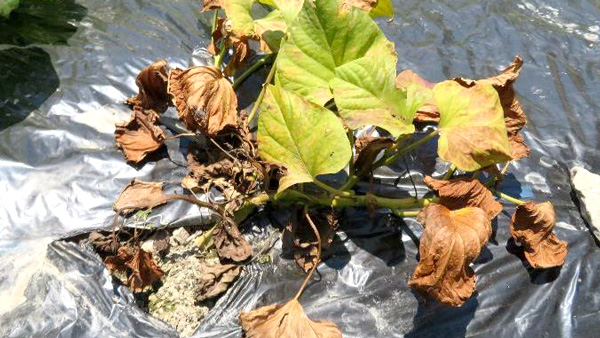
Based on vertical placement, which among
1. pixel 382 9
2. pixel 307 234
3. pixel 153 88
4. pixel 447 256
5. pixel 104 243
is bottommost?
pixel 104 243

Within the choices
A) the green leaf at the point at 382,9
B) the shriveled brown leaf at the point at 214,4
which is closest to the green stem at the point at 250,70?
the shriveled brown leaf at the point at 214,4

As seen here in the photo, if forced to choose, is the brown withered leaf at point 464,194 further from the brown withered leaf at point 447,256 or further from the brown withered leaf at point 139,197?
the brown withered leaf at point 139,197

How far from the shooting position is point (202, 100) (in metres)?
1.71

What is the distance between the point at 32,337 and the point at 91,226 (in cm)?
34

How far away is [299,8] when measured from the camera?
1.73 m

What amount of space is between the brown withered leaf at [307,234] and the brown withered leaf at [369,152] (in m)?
0.16

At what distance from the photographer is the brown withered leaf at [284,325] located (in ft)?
4.50

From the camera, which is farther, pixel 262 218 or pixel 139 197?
Answer: pixel 262 218

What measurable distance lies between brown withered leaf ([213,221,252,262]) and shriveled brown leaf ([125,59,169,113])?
55 centimetres

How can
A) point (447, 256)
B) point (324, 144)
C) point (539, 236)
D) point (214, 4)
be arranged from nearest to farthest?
point (447, 256) < point (324, 144) < point (539, 236) < point (214, 4)

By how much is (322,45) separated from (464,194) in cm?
57

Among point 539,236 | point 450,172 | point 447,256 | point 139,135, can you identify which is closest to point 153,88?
point 139,135

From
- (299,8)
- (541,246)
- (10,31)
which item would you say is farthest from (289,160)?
(10,31)

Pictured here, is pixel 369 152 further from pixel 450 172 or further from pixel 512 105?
pixel 512 105
